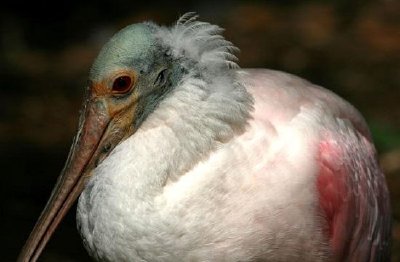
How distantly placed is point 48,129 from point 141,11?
3266 millimetres

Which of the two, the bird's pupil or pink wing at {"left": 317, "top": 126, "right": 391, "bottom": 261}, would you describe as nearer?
the bird's pupil

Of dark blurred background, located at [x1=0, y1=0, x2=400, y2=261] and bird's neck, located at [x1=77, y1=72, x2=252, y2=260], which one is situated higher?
dark blurred background, located at [x1=0, y1=0, x2=400, y2=261]

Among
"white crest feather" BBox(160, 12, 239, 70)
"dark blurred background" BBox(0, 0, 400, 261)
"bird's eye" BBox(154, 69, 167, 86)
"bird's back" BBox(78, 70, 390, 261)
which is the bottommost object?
"bird's back" BBox(78, 70, 390, 261)

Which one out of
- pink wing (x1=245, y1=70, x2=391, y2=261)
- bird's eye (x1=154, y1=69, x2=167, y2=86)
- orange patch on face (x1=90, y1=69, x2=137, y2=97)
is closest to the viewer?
orange patch on face (x1=90, y1=69, x2=137, y2=97)

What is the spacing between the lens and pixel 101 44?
13.2m

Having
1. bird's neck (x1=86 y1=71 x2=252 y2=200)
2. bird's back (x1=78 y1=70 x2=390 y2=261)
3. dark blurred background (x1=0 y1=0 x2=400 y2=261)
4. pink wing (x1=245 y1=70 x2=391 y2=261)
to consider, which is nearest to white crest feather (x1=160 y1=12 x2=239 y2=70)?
bird's neck (x1=86 y1=71 x2=252 y2=200)

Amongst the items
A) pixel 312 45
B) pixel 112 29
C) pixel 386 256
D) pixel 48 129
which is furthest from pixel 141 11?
pixel 386 256

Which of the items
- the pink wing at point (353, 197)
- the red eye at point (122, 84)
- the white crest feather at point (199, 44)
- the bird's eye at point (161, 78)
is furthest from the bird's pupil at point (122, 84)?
the pink wing at point (353, 197)

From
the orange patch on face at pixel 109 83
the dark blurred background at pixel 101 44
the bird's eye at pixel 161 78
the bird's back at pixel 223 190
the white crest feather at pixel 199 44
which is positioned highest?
the dark blurred background at pixel 101 44

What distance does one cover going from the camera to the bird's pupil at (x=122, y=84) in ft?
19.2

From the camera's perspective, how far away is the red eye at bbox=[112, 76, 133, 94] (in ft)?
19.2

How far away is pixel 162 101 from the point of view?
602 cm

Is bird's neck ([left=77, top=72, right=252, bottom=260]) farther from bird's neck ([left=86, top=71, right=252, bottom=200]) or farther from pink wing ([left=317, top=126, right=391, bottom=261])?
pink wing ([left=317, top=126, right=391, bottom=261])

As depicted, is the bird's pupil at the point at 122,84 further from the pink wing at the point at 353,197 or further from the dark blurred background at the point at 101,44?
the dark blurred background at the point at 101,44
